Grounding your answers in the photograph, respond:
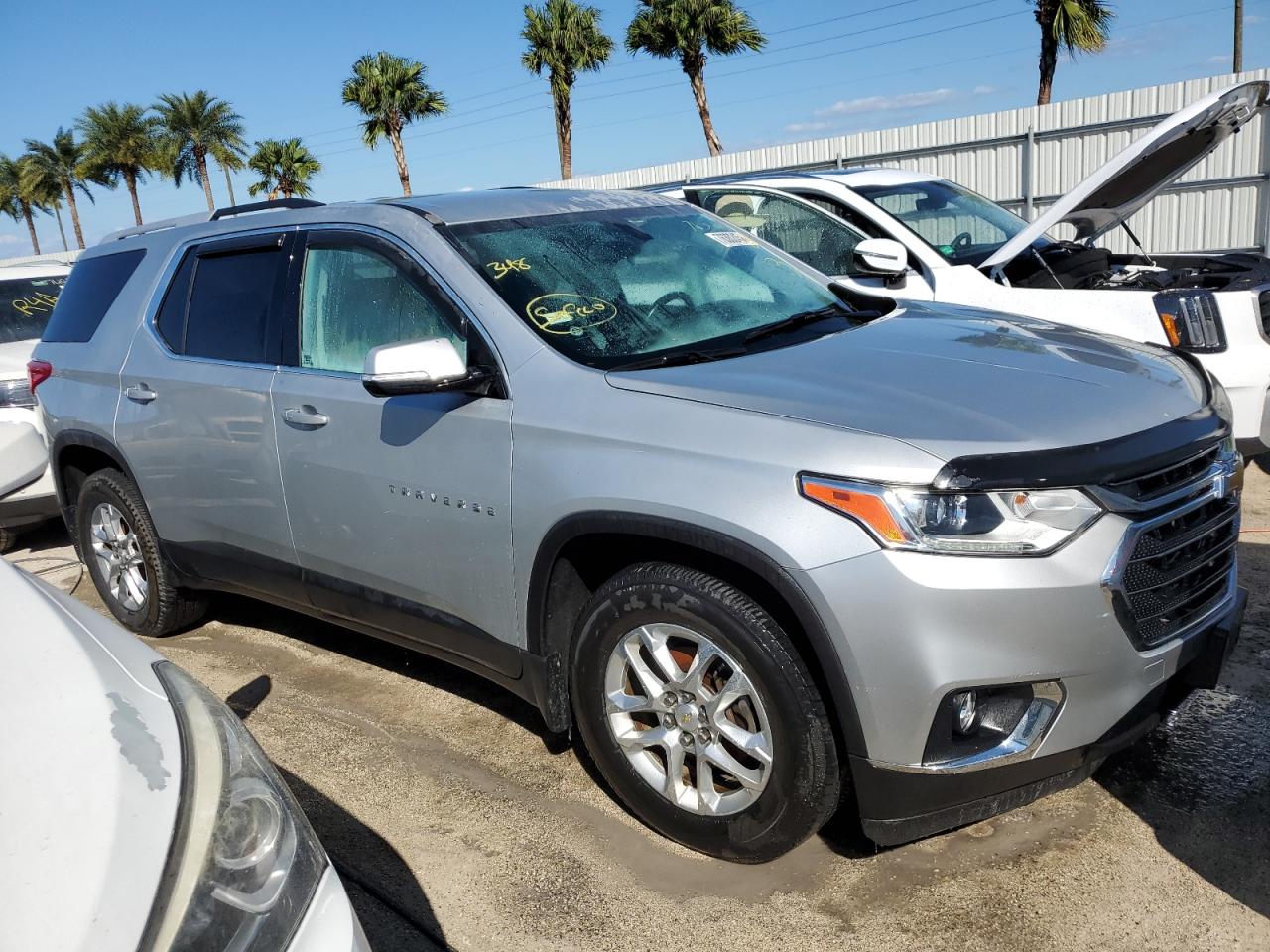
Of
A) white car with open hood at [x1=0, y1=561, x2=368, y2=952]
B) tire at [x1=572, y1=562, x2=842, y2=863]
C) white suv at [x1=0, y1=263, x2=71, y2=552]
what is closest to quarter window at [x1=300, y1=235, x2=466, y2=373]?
tire at [x1=572, y1=562, x2=842, y2=863]

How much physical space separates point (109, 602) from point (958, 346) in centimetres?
411

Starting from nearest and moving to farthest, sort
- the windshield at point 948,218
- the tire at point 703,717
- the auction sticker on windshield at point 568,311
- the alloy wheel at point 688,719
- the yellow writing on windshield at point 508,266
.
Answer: the tire at point 703,717 → the alloy wheel at point 688,719 → the auction sticker on windshield at point 568,311 → the yellow writing on windshield at point 508,266 → the windshield at point 948,218

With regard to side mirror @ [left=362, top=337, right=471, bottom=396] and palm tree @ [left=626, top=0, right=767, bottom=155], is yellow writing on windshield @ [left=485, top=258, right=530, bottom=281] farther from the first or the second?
palm tree @ [left=626, top=0, right=767, bottom=155]

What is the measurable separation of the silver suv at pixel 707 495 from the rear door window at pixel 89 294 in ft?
1.94

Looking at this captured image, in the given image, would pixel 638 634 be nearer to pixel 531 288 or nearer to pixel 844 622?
pixel 844 622

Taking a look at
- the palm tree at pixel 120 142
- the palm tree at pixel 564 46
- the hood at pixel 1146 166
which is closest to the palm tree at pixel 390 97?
the palm tree at pixel 564 46

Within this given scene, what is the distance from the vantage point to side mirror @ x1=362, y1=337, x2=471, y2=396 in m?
3.09

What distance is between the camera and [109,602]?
5336 millimetres

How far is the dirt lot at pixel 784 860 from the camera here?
2713mm

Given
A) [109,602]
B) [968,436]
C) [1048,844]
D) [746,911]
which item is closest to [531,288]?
[968,436]

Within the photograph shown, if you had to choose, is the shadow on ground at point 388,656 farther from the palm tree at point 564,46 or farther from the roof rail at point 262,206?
the palm tree at point 564,46

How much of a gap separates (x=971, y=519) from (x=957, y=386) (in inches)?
19.8

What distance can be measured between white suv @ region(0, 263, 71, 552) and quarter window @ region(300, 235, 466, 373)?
1.27 meters

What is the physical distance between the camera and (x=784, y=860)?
305 cm
